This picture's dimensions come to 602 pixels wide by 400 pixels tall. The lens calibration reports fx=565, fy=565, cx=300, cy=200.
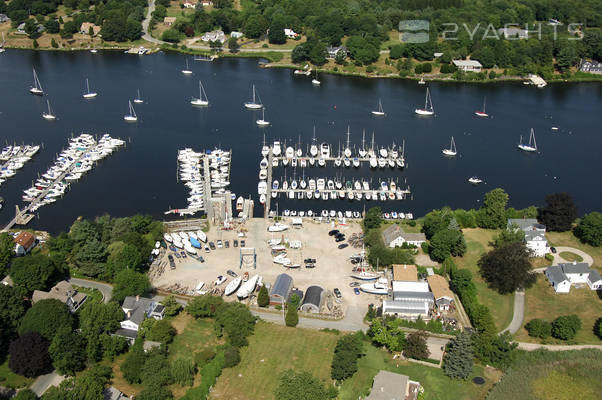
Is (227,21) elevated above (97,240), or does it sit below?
above

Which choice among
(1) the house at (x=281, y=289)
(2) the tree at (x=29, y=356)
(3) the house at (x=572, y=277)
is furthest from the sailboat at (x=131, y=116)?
(3) the house at (x=572, y=277)

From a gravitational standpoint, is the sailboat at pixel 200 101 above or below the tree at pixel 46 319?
above

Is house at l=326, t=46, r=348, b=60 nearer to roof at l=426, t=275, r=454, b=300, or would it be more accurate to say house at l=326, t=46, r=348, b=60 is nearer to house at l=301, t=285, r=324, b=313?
roof at l=426, t=275, r=454, b=300

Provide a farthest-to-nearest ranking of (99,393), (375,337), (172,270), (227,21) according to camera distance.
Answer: (227,21) → (172,270) → (375,337) → (99,393)

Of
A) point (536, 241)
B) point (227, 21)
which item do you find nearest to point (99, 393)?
point (536, 241)

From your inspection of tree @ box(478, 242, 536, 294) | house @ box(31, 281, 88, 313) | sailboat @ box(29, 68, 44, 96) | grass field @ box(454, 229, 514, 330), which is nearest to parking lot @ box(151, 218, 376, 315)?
house @ box(31, 281, 88, 313)

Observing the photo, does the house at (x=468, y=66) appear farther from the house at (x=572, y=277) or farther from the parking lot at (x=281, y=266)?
the house at (x=572, y=277)

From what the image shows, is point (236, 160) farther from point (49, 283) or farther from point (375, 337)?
point (375, 337)
